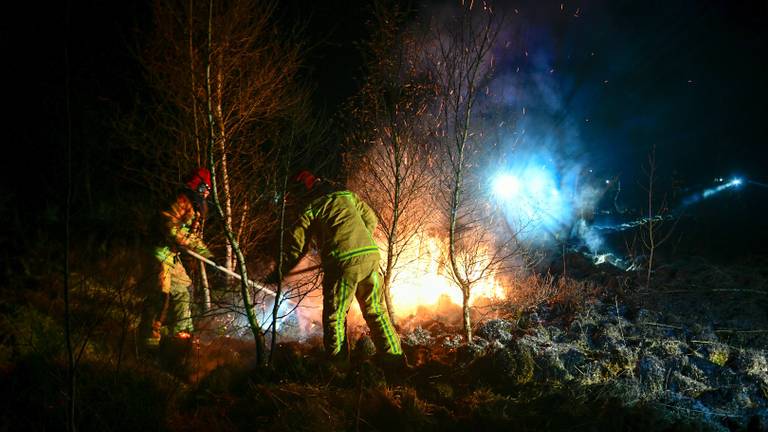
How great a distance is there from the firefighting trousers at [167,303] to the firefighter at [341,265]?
167 centimetres

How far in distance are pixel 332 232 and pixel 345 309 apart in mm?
889

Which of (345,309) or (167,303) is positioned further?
(167,303)

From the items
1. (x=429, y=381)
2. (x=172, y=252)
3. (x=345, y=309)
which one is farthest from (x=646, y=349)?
(x=172, y=252)

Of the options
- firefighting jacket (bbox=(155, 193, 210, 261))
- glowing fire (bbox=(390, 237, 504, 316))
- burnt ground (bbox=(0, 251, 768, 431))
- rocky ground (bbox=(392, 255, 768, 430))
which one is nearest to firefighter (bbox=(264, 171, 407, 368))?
burnt ground (bbox=(0, 251, 768, 431))

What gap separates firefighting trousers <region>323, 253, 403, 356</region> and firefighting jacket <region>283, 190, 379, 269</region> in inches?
4.4

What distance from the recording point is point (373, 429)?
3.40m

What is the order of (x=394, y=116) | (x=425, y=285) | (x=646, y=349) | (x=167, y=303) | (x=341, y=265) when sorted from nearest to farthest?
1. (x=341, y=265)
2. (x=646, y=349)
3. (x=167, y=303)
4. (x=394, y=116)
5. (x=425, y=285)

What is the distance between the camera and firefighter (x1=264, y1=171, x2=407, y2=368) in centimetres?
466

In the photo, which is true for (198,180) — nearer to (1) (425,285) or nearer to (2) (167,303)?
(2) (167,303)

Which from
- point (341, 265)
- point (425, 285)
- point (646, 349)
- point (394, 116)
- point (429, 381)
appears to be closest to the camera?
point (429, 381)

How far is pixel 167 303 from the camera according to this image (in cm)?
548

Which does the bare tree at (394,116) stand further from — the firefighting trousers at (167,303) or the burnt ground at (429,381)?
the firefighting trousers at (167,303)

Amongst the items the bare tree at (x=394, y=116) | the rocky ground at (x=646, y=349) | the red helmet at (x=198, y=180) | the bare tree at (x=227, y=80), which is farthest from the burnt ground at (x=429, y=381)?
the bare tree at (x=394, y=116)

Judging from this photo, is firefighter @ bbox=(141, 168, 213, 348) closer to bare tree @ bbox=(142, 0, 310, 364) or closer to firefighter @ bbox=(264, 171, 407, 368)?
bare tree @ bbox=(142, 0, 310, 364)
